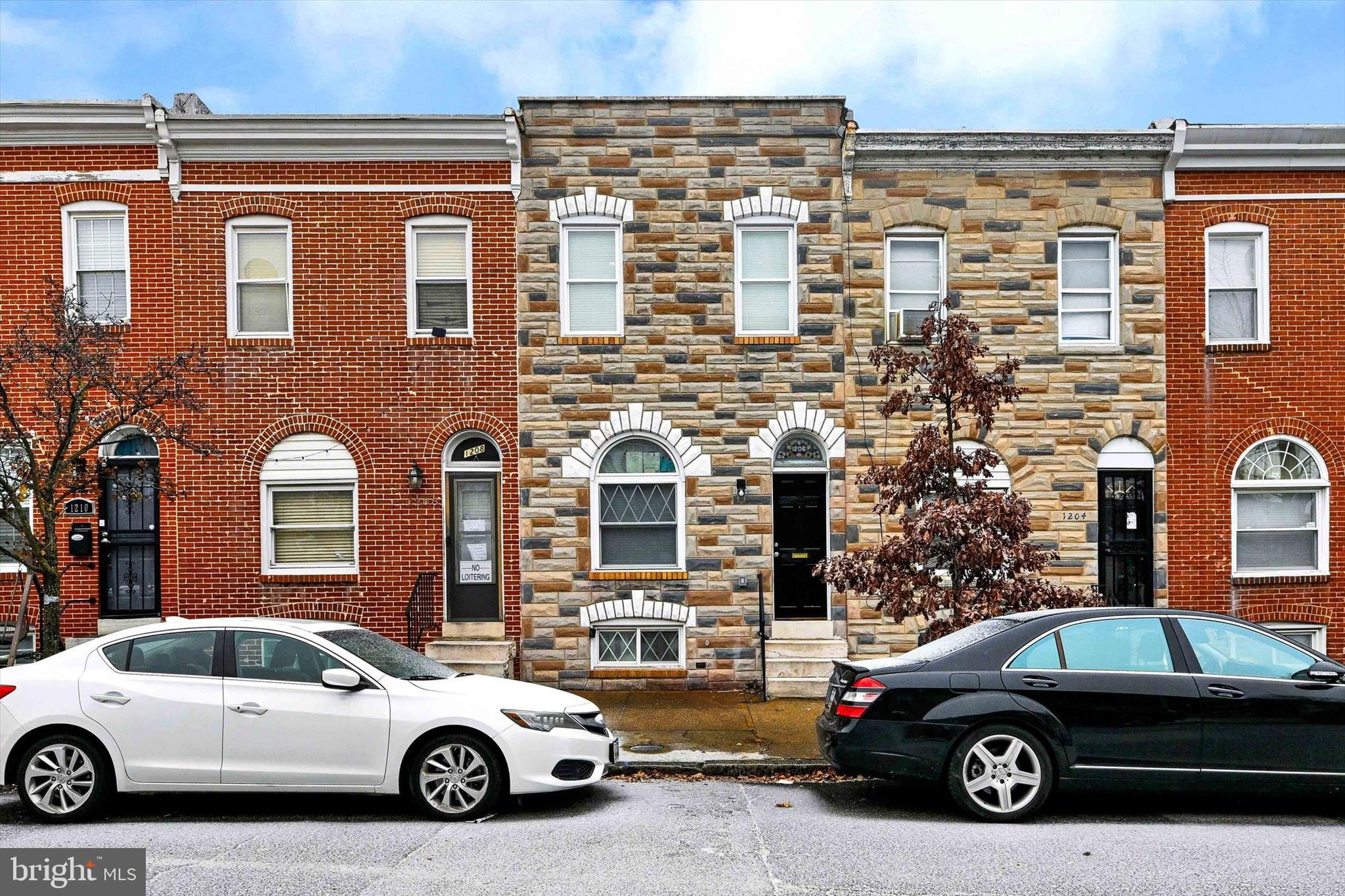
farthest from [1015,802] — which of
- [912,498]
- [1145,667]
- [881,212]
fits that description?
[881,212]

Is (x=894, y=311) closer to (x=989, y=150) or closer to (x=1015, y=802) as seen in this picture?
(x=989, y=150)

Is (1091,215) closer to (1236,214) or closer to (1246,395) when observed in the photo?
(1236,214)

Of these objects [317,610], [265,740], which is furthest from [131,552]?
[265,740]

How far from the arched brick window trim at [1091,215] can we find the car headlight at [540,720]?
9.05 m

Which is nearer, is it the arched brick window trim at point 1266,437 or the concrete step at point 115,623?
the concrete step at point 115,623

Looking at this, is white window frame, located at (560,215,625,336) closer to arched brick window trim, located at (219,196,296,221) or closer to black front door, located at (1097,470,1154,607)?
arched brick window trim, located at (219,196,296,221)

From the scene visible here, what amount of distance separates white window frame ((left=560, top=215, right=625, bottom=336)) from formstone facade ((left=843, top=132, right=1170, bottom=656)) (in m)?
2.76

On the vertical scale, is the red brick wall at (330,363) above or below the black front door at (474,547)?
above

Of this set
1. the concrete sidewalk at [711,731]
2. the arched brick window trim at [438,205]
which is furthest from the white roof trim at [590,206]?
the concrete sidewalk at [711,731]

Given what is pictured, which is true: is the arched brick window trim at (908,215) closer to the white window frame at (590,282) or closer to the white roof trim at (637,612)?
the white window frame at (590,282)

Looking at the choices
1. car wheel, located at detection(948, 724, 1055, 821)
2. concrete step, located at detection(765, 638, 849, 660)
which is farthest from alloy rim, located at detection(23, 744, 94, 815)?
concrete step, located at detection(765, 638, 849, 660)

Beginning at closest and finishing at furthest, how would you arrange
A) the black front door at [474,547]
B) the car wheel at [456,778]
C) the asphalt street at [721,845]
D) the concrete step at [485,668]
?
1. the asphalt street at [721,845]
2. the car wheel at [456,778]
3. the concrete step at [485,668]
4. the black front door at [474,547]

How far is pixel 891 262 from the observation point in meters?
13.4

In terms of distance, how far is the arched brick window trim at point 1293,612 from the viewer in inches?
527
